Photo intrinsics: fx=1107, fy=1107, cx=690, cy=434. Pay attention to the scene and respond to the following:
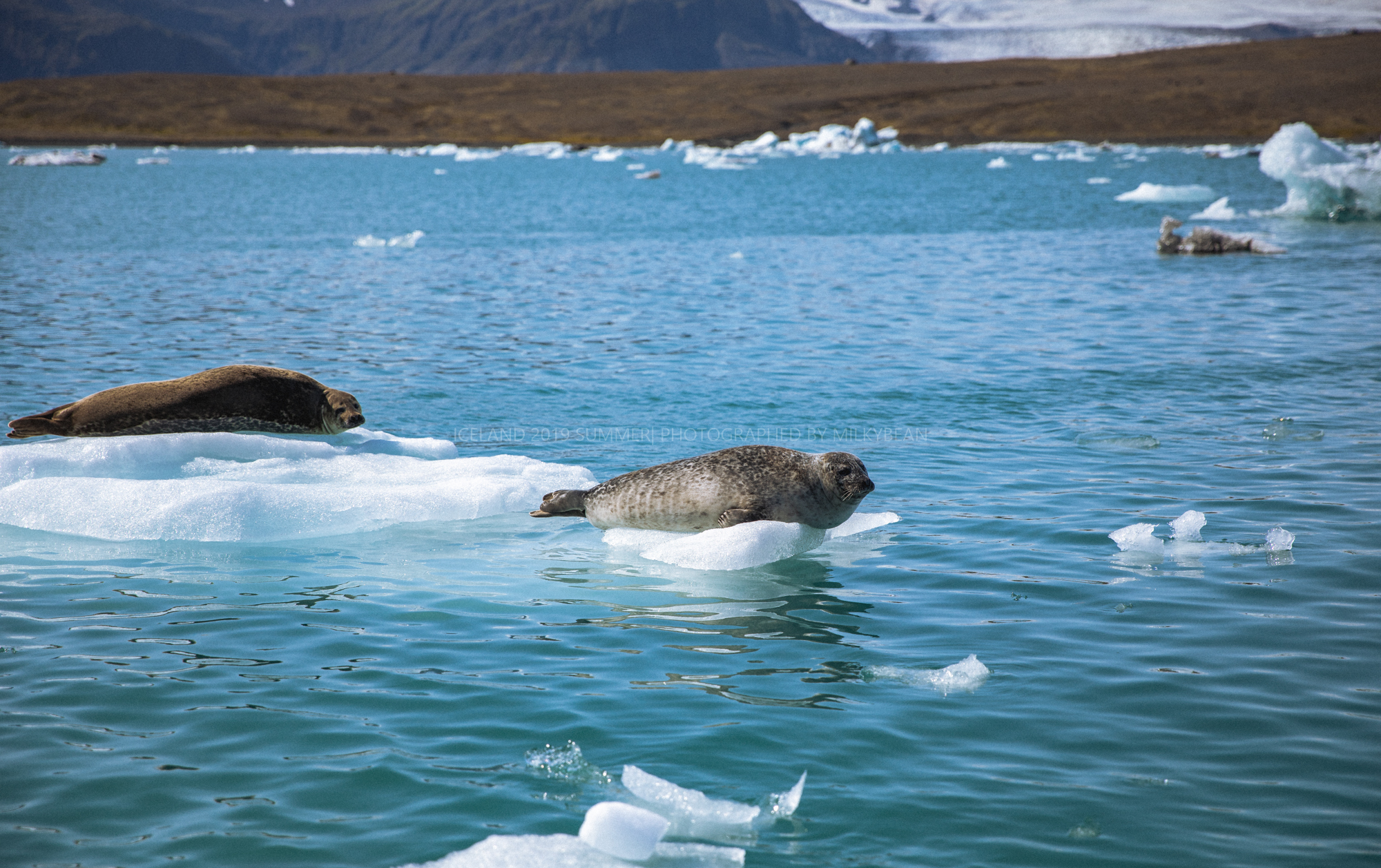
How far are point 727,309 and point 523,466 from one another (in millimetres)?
9473

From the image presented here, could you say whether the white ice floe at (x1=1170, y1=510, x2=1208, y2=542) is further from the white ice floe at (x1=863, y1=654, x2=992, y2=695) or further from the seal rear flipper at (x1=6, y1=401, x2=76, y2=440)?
the seal rear flipper at (x1=6, y1=401, x2=76, y2=440)

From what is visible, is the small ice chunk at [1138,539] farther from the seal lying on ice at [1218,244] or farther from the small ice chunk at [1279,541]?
the seal lying on ice at [1218,244]

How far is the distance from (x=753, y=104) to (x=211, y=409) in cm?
8519

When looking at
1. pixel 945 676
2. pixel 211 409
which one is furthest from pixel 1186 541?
pixel 211 409

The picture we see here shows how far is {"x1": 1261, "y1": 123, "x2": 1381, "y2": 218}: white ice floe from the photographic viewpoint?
84.0ft

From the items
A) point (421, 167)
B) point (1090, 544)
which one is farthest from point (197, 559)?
point (421, 167)

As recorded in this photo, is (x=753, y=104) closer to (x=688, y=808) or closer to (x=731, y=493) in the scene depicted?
(x=731, y=493)

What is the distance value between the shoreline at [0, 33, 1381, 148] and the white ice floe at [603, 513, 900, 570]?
6892cm

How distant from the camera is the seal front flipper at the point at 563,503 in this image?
751 centimetres

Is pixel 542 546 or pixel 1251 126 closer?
pixel 542 546

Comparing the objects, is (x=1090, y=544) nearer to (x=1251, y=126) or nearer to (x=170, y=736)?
(x=170, y=736)

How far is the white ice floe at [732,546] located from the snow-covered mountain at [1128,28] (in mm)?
173884

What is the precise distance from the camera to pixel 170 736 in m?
4.49

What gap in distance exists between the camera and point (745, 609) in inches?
238
